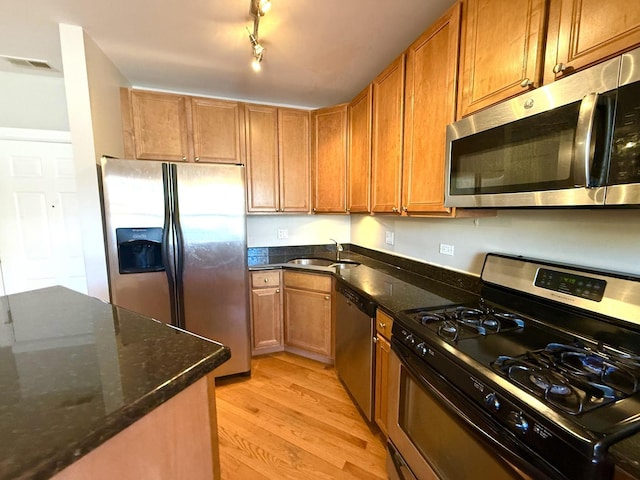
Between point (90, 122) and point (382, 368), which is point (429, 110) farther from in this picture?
point (90, 122)

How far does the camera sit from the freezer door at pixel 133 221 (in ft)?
6.29

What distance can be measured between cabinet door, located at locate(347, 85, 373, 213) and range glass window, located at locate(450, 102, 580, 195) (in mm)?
963

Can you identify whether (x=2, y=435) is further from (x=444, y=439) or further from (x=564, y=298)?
(x=564, y=298)

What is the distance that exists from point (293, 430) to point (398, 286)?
118 centimetres

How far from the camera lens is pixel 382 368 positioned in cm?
162

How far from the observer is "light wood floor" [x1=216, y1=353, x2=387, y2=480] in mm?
1582

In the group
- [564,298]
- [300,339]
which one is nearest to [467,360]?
[564,298]

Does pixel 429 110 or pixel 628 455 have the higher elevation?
pixel 429 110

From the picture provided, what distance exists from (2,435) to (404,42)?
7.98 ft

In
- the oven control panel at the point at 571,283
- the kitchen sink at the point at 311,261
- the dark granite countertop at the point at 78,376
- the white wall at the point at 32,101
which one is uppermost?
the white wall at the point at 32,101

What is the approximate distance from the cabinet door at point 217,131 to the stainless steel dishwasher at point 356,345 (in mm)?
1589

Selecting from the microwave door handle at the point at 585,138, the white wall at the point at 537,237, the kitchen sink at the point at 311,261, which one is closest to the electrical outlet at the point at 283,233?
the kitchen sink at the point at 311,261

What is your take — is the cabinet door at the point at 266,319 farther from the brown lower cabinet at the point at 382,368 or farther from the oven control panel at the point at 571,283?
the oven control panel at the point at 571,283

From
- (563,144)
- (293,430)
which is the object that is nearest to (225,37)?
(563,144)
